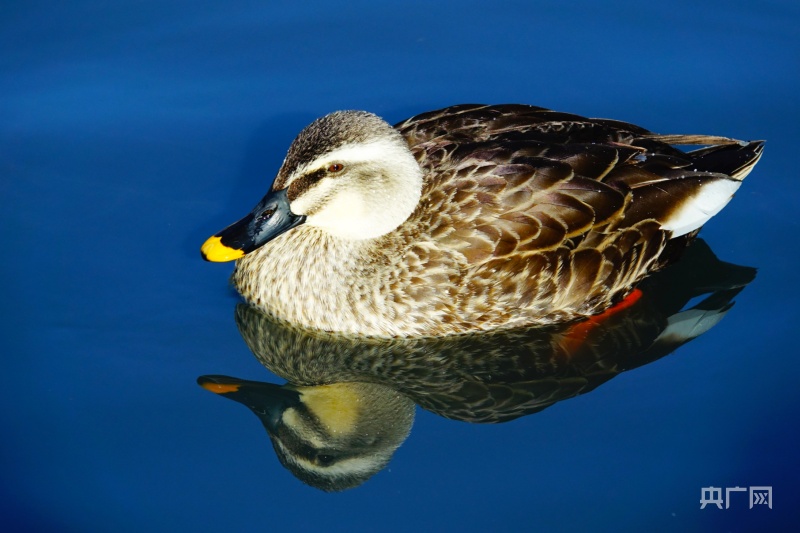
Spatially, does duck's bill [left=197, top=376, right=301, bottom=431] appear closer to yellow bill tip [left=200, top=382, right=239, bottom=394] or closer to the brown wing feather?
yellow bill tip [left=200, top=382, right=239, bottom=394]

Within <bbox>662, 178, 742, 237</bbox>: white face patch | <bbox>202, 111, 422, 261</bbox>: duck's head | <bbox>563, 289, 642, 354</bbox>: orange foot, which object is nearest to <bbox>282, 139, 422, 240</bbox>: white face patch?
<bbox>202, 111, 422, 261</bbox>: duck's head

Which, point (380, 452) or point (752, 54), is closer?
point (380, 452)

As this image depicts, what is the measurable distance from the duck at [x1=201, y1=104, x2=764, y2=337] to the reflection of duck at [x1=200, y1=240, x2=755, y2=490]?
0.14m

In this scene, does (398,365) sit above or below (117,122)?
below

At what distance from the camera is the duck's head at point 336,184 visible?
24.3ft

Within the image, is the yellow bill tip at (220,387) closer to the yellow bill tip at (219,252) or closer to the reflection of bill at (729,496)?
the yellow bill tip at (219,252)

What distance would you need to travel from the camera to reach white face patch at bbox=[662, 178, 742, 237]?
8.08 m

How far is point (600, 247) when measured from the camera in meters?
7.88

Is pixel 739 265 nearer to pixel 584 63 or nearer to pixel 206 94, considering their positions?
pixel 584 63

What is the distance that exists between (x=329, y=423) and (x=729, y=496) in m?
2.57

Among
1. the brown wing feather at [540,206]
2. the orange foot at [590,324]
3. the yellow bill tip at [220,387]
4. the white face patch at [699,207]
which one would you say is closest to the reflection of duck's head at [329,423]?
the yellow bill tip at [220,387]

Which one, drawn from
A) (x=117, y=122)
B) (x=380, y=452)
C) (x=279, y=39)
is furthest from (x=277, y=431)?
(x=279, y=39)

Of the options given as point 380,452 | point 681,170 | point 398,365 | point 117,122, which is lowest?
Answer: point 380,452

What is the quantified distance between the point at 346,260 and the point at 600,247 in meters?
1.80
